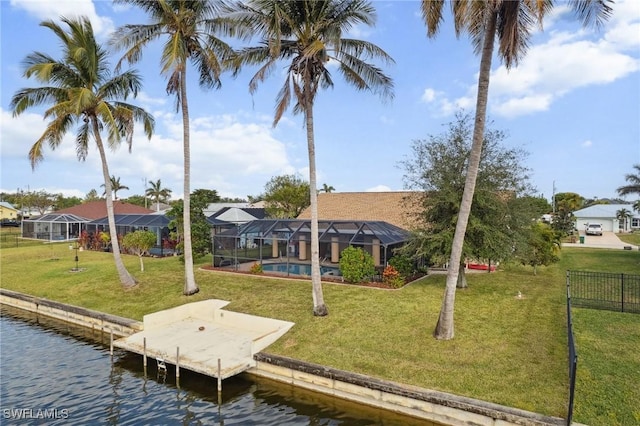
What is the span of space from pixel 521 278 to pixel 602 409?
1270 cm

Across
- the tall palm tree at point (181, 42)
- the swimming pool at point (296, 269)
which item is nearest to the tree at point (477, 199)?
the swimming pool at point (296, 269)

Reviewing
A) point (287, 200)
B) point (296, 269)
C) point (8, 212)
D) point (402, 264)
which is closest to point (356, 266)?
point (402, 264)

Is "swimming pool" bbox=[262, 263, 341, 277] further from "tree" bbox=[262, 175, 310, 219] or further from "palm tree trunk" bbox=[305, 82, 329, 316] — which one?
"tree" bbox=[262, 175, 310, 219]

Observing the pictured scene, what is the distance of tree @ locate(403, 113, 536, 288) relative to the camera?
15.8 metres

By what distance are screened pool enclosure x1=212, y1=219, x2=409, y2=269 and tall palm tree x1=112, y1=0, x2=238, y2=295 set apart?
5578 mm

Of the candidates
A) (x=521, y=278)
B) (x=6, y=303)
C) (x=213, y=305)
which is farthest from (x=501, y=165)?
(x=6, y=303)

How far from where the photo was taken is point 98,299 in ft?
61.0

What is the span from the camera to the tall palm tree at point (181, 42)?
50.8 feet

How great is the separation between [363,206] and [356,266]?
509 inches

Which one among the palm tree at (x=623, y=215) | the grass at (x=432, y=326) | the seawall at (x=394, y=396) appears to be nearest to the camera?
the seawall at (x=394, y=396)

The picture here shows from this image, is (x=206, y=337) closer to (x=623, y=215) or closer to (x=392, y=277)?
(x=392, y=277)

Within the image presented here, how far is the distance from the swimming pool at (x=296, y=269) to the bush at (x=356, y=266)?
2161 millimetres

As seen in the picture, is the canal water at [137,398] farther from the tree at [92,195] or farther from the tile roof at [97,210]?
the tree at [92,195]

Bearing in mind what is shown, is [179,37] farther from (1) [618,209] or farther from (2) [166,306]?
(1) [618,209]
